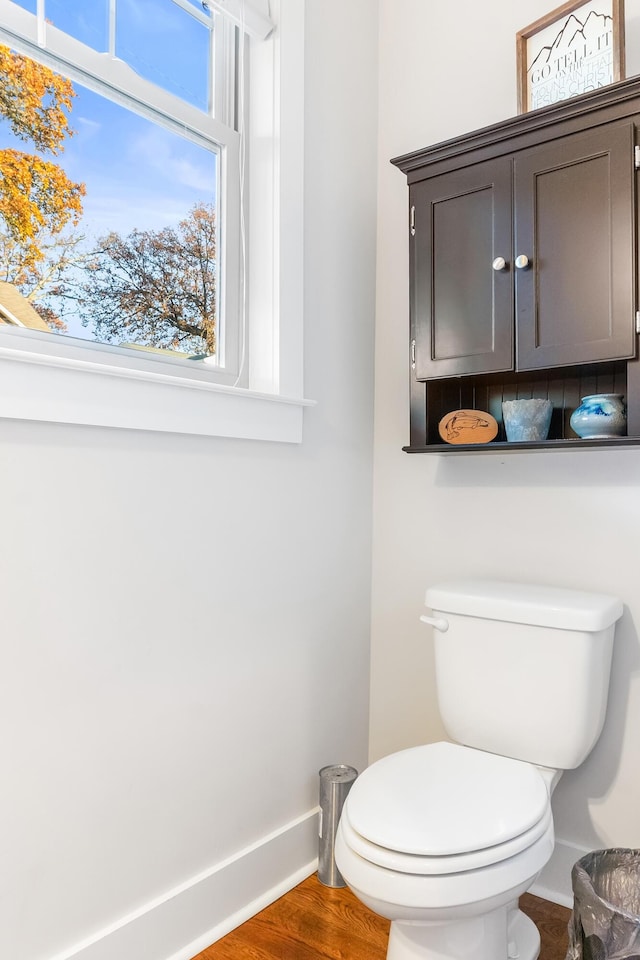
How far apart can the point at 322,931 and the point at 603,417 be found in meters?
1.28

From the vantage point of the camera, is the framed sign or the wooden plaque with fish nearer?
the framed sign

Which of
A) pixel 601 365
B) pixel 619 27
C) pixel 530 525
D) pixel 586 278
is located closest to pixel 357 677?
pixel 530 525

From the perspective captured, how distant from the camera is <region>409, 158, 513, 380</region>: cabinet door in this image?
154 centimetres

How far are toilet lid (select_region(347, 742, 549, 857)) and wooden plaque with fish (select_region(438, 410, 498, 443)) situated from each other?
703 mm

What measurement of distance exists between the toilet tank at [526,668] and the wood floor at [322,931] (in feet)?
1.31

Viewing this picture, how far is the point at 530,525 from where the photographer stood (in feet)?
5.60

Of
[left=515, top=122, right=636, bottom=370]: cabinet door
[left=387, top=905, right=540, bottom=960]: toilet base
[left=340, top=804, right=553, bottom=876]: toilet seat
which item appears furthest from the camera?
[left=515, top=122, right=636, bottom=370]: cabinet door

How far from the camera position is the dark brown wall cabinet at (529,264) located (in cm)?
138

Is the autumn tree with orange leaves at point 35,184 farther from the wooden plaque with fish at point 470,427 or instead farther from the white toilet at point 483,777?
the white toilet at point 483,777

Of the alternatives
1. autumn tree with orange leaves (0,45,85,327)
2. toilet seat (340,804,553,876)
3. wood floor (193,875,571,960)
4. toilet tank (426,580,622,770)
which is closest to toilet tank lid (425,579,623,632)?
toilet tank (426,580,622,770)

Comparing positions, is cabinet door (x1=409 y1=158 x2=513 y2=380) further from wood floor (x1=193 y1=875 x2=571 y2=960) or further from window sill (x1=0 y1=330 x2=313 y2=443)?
wood floor (x1=193 y1=875 x2=571 y2=960)

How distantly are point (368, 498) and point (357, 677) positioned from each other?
51 centimetres

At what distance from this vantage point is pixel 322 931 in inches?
59.6

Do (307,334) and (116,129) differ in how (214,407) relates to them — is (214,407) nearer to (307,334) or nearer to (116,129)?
(307,334)
